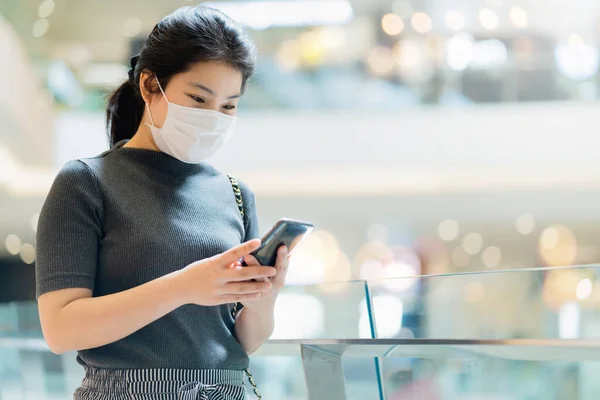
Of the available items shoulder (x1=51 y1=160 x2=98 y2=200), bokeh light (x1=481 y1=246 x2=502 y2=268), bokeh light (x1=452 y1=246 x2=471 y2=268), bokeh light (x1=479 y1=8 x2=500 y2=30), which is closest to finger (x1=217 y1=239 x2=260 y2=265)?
shoulder (x1=51 y1=160 x2=98 y2=200)

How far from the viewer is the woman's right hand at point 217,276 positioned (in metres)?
1.36

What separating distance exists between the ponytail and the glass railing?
556 mm

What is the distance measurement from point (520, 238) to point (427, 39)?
14.3 feet

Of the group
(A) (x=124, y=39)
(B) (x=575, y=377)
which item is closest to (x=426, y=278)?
(B) (x=575, y=377)

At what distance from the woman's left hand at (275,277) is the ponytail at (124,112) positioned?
1.58 feet

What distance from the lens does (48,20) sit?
10.4 metres

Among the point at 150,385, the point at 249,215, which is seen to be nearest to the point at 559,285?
the point at 249,215

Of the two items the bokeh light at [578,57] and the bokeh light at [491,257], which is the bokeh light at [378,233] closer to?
the bokeh light at [491,257]

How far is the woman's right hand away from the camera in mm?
1358

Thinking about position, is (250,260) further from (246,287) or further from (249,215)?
(249,215)

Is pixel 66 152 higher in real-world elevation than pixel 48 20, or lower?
lower

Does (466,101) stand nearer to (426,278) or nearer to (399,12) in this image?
(399,12)

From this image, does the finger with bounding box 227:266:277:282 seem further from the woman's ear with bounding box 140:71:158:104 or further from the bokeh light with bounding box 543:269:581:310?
the bokeh light with bounding box 543:269:581:310

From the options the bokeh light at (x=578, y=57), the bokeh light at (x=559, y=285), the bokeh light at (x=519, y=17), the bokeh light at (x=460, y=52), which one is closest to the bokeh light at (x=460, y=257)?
the bokeh light at (x=460, y=52)
